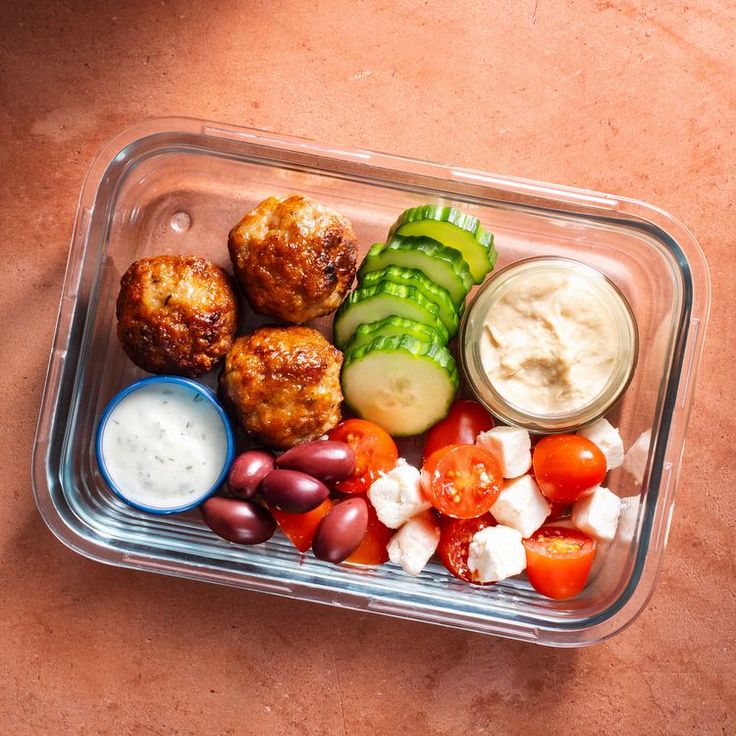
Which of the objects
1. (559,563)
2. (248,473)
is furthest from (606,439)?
(248,473)

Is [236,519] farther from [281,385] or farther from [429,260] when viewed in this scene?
[429,260]

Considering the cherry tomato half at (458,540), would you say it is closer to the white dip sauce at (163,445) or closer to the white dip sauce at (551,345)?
the white dip sauce at (551,345)

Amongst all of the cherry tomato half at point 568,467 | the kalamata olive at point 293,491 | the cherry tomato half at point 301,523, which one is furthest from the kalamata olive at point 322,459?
the cherry tomato half at point 568,467

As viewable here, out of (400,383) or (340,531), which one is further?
(400,383)

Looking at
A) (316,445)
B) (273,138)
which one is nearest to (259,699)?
(316,445)

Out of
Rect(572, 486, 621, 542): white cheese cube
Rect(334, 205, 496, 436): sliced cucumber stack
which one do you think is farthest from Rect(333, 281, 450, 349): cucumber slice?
Rect(572, 486, 621, 542): white cheese cube

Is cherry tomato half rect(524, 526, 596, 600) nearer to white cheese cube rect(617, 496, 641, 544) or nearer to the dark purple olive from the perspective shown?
white cheese cube rect(617, 496, 641, 544)
